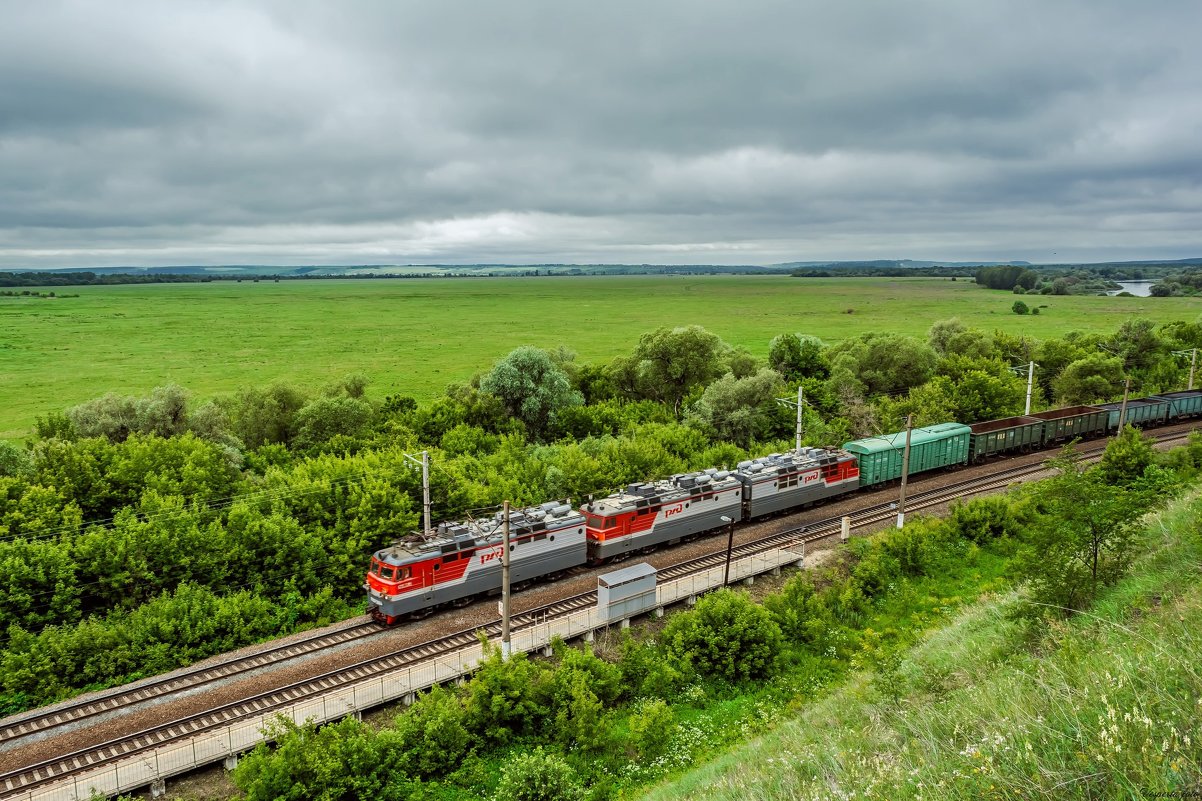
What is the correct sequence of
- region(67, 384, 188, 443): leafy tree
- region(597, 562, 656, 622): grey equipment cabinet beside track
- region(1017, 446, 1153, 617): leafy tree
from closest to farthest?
region(1017, 446, 1153, 617): leafy tree → region(597, 562, 656, 622): grey equipment cabinet beside track → region(67, 384, 188, 443): leafy tree

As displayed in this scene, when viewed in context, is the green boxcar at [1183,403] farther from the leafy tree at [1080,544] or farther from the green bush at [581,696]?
the green bush at [581,696]

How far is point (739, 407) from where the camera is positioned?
210ft

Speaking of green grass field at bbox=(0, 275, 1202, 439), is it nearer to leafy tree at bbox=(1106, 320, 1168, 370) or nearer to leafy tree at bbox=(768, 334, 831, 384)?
leafy tree at bbox=(1106, 320, 1168, 370)

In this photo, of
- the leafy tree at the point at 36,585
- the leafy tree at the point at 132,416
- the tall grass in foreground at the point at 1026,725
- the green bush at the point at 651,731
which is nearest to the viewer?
the tall grass in foreground at the point at 1026,725

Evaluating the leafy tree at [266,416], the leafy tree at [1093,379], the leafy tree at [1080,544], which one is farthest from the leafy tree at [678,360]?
the leafy tree at [1080,544]

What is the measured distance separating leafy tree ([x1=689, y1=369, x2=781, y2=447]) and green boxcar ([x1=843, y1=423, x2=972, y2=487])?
13.7 metres

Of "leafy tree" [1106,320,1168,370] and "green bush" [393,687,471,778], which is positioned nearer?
"green bush" [393,687,471,778]

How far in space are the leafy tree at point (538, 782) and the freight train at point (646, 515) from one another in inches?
477

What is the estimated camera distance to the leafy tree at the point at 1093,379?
7764cm

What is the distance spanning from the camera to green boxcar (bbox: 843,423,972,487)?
47438mm

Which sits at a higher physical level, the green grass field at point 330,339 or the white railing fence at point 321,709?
the green grass field at point 330,339

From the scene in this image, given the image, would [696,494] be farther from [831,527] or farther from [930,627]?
[930,627]

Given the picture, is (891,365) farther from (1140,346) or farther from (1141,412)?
(1140,346)

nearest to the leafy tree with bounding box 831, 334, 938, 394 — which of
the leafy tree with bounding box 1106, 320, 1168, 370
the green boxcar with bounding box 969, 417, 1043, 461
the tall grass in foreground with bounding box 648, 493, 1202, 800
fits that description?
the green boxcar with bounding box 969, 417, 1043, 461
